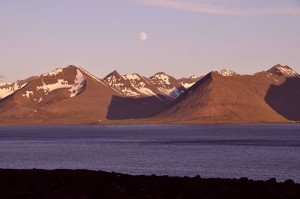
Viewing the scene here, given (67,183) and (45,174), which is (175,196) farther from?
(45,174)

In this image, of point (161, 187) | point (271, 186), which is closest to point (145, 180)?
point (161, 187)

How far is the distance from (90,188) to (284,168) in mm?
65849

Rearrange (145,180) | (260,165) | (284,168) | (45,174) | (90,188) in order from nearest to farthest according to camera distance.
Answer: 1. (90,188)
2. (145,180)
3. (45,174)
4. (284,168)
5. (260,165)

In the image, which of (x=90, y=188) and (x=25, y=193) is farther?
(x=90, y=188)

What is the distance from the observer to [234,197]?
3016 cm

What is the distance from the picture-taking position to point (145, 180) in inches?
1542

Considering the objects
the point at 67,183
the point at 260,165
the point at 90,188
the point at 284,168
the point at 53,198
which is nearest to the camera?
the point at 53,198

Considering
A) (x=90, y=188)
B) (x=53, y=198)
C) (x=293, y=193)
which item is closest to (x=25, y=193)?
(x=53, y=198)

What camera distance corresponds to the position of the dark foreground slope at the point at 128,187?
100 ft

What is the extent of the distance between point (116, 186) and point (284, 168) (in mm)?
64368

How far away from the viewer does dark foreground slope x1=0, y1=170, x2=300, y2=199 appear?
30520 millimetres

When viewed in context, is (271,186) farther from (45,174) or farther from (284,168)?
(284,168)

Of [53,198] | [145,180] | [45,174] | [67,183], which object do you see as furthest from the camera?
[45,174]

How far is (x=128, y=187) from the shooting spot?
113 feet
